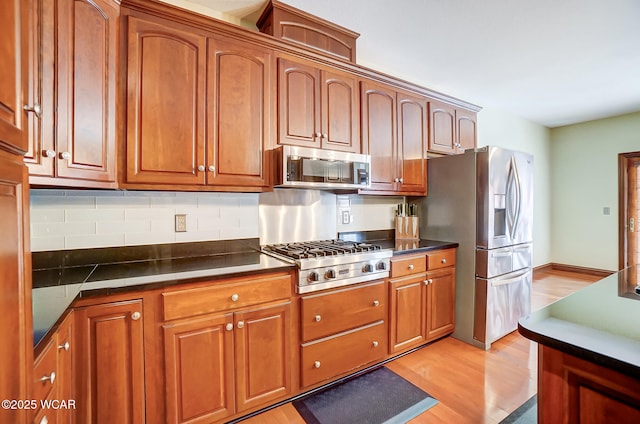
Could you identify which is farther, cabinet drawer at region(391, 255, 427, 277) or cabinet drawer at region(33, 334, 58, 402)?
cabinet drawer at region(391, 255, 427, 277)

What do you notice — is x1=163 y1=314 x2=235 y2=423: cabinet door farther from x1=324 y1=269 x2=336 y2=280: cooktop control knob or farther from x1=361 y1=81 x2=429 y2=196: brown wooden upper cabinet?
x1=361 y1=81 x2=429 y2=196: brown wooden upper cabinet

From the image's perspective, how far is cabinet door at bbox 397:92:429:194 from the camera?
8.95 ft

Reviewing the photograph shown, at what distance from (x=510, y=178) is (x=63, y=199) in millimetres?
3414

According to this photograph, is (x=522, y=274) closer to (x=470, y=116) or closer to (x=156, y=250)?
(x=470, y=116)

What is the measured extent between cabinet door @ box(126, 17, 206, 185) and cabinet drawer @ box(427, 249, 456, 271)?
1.95 meters

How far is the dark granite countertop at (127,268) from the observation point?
1.20 meters

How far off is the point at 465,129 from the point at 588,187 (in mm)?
3345

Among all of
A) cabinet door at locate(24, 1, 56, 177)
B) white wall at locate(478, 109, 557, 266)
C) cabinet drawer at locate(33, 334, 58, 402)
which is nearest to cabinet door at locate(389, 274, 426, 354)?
cabinet drawer at locate(33, 334, 58, 402)

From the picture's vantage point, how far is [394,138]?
268 centimetres

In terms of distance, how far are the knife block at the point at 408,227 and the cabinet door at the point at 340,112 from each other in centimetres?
99

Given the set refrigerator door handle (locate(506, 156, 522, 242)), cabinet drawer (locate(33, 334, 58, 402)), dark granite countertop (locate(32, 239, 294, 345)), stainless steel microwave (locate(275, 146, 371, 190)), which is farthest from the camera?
refrigerator door handle (locate(506, 156, 522, 242))

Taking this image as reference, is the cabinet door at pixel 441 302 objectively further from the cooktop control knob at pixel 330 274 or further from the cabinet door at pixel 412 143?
the cooktop control knob at pixel 330 274

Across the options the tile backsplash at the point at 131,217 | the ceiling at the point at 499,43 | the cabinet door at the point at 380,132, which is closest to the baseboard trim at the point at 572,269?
the ceiling at the point at 499,43

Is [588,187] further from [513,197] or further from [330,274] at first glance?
[330,274]
